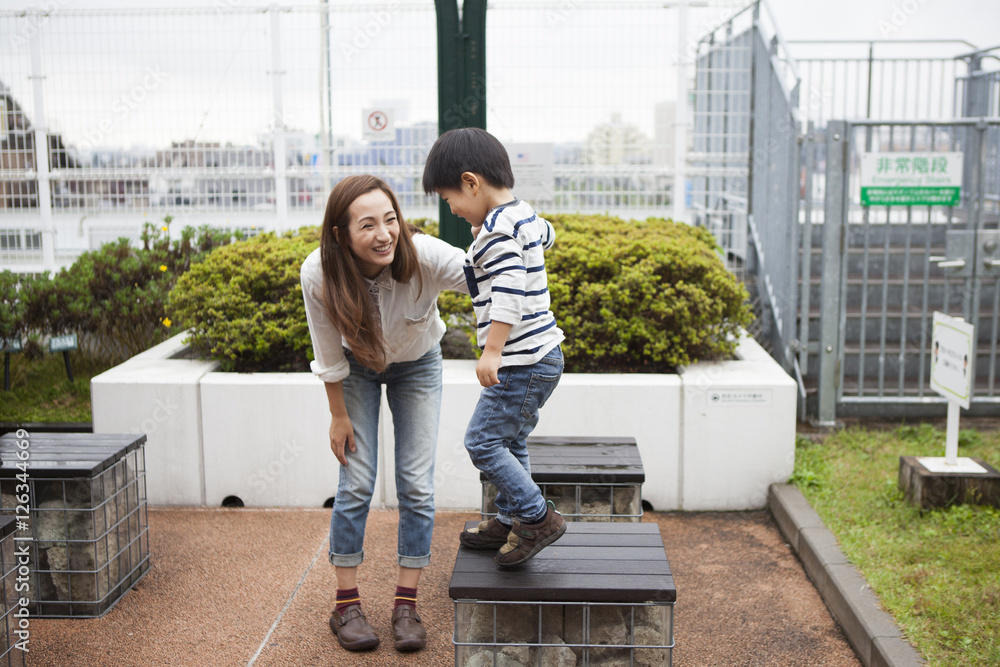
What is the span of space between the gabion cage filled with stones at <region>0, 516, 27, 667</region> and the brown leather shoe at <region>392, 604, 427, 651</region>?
4.42ft

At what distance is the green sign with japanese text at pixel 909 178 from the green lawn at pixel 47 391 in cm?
550

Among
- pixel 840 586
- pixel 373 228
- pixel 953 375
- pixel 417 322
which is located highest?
pixel 373 228

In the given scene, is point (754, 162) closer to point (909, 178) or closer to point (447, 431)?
point (909, 178)

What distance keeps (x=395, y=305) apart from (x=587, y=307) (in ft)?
7.55

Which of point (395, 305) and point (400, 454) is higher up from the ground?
point (395, 305)

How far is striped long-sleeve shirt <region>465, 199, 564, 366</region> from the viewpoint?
2.80 metres

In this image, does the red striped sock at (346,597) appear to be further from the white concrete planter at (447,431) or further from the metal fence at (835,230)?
the metal fence at (835,230)

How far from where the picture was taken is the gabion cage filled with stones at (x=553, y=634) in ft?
9.46

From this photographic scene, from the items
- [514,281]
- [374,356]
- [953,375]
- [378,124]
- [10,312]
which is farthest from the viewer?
[378,124]

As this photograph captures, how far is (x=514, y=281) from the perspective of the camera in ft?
9.19

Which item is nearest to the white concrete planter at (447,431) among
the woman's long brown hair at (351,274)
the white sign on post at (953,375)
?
the white sign on post at (953,375)

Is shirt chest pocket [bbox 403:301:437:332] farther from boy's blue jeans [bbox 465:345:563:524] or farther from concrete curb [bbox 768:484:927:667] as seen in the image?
concrete curb [bbox 768:484:927:667]

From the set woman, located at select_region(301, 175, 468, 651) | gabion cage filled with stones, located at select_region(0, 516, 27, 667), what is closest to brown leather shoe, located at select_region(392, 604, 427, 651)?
woman, located at select_region(301, 175, 468, 651)

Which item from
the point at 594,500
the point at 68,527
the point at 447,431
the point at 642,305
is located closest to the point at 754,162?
the point at 642,305
